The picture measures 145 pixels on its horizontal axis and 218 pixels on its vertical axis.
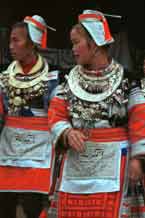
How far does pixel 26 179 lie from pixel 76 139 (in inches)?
31.9

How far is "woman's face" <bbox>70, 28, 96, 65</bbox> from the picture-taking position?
353cm

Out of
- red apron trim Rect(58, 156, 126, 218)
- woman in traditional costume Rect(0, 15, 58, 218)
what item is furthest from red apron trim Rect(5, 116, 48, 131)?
red apron trim Rect(58, 156, 126, 218)

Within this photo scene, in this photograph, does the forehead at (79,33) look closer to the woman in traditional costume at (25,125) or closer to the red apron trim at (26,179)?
the woman in traditional costume at (25,125)

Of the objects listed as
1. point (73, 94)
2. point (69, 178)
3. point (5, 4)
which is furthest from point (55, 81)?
point (5, 4)

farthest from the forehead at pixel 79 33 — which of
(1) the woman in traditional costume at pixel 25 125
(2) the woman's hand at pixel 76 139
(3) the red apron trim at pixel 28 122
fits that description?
(3) the red apron trim at pixel 28 122

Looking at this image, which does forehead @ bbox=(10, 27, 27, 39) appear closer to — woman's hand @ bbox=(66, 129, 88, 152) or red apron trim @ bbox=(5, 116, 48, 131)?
red apron trim @ bbox=(5, 116, 48, 131)

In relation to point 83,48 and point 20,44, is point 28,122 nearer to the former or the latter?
point 20,44

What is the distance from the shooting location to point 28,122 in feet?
13.2

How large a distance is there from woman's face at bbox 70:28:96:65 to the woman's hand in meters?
0.44

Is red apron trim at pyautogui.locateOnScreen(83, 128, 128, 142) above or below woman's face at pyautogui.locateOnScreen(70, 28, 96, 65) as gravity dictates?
below

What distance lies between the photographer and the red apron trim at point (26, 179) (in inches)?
158

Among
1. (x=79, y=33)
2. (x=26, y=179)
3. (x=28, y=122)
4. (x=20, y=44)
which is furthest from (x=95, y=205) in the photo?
(x=20, y=44)

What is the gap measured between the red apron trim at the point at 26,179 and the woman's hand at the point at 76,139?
68 cm

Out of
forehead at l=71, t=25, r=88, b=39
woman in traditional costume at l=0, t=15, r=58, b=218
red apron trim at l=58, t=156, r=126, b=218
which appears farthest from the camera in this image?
woman in traditional costume at l=0, t=15, r=58, b=218
